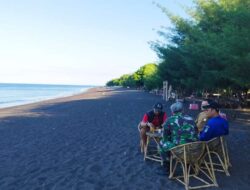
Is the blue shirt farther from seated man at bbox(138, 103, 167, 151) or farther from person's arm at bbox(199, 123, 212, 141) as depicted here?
seated man at bbox(138, 103, 167, 151)

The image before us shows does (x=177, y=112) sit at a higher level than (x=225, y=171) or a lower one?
higher

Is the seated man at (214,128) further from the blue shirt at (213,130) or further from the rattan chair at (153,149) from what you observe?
the rattan chair at (153,149)

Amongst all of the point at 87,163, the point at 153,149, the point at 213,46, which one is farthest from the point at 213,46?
the point at 87,163

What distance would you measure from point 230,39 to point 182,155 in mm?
9000

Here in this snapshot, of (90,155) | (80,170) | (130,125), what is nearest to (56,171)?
(80,170)

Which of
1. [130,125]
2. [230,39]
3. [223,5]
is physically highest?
[223,5]

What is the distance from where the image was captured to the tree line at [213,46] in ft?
46.3

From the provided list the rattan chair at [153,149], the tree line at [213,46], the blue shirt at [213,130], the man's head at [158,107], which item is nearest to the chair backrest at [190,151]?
the blue shirt at [213,130]

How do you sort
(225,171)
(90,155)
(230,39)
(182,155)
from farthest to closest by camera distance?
(230,39) < (90,155) < (225,171) < (182,155)

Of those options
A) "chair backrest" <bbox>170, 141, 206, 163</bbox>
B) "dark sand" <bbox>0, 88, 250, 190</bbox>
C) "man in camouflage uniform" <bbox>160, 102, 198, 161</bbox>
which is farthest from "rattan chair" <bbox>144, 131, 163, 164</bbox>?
"chair backrest" <bbox>170, 141, 206, 163</bbox>

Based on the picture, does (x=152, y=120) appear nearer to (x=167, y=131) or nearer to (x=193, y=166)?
(x=193, y=166)

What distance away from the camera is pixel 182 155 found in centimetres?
636

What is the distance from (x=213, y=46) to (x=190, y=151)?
1188cm

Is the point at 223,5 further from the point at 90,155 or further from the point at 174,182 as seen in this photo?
the point at 174,182
